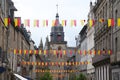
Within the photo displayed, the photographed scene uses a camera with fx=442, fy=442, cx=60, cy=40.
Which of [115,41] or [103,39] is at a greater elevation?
[103,39]

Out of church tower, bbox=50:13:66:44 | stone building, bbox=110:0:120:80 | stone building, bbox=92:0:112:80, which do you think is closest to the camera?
stone building, bbox=110:0:120:80

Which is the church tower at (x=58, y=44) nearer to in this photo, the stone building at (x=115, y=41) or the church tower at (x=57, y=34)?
the church tower at (x=57, y=34)

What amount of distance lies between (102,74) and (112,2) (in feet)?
42.2

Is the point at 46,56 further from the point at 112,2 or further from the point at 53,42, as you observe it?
the point at 112,2

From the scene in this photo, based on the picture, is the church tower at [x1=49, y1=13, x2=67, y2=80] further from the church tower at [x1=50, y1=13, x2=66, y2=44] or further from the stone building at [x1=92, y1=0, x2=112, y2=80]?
the stone building at [x1=92, y1=0, x2=112, y2=80]

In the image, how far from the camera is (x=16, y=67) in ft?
197

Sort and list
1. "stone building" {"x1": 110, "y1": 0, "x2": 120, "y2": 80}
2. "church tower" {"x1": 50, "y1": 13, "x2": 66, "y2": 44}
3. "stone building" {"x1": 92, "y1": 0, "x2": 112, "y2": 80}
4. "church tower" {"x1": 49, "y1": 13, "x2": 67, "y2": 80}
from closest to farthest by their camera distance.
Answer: "stone building" {"x1": 110, "y1": 0, "x2": 120, "y2": 80}, "stone building" {"x1": 92, "y1": 0, "x2": 112, "y2": 80}, "church tower" {"x1": 50, "y1": 13, "x2": 66, "y2": 44}, "church tower" {"x1": 49, "y1": 13, "x2": 67, "y2": 80}

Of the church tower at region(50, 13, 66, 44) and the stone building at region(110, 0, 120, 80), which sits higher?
the church tower at region(50, 13, 66, 44)

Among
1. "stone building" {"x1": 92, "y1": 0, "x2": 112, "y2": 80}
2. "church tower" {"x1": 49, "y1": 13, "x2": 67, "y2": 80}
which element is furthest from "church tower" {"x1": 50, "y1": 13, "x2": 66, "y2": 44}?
"stone building" {"x1": 92, "y1": 0, "x2": 112, "y2": 80}

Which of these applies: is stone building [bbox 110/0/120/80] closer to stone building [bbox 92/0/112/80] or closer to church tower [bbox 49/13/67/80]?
stone building [bbox 92/0/112/80]

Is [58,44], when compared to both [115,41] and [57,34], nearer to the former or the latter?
[57,34]

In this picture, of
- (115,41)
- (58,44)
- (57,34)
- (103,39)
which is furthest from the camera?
(58,44)

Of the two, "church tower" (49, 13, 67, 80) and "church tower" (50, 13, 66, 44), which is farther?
"church tower" (49, 13, 67, 80)

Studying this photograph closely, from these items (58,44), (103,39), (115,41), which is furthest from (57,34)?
(115,41)
